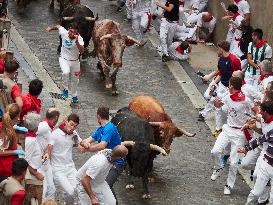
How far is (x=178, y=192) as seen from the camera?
1406 cm

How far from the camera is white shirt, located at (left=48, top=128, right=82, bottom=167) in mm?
11977

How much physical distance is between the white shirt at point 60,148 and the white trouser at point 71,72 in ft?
16.3

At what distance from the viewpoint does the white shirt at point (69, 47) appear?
16.7 metres

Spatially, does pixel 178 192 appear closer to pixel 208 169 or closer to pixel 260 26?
pixel 208 169

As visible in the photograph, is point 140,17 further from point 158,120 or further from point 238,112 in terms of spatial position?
point 238,112

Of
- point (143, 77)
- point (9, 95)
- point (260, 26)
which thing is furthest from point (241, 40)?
point (9, 95)

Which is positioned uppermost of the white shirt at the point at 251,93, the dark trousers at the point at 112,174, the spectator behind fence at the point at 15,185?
the spectator behind fence at the point at 15,185

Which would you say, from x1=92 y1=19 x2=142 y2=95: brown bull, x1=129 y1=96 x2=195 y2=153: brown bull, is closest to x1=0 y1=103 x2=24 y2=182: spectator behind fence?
→ x1=129 y1=96 x2=195 y2=153: brown bull

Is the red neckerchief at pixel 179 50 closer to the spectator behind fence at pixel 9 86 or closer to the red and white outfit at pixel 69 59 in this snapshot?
the red and white outfit at pixel 69 59

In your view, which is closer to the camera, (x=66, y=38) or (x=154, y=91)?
(x=66, y=38)

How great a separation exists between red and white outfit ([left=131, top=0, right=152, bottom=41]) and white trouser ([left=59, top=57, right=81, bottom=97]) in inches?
183

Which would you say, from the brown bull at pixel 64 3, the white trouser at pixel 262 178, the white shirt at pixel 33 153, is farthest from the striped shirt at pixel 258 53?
the white shirt at pixel 33 153

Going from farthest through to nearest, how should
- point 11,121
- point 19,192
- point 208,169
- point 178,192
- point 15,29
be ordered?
1. point 15,29
2. point 208,169
3. point 178,192
4. point 11,121
5. point 19,192

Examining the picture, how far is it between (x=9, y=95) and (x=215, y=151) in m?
3.73
